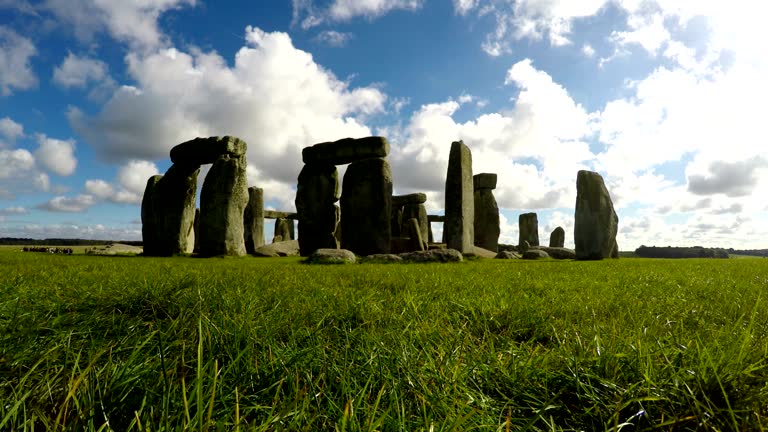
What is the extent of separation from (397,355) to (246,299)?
1.29 meters

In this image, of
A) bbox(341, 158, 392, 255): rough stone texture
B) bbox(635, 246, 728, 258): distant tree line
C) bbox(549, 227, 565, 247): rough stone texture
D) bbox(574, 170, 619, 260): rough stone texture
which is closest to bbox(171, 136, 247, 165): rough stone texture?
bbox(341, 158, 392, 255): rough stone texture

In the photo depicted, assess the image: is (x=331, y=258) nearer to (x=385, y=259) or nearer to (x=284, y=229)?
(x=385, y=259)

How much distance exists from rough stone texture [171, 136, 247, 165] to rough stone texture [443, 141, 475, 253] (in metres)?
7.34

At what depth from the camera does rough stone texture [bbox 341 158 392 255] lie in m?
14.6

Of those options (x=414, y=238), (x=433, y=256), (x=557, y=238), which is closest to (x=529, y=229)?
(x=557, y=238)

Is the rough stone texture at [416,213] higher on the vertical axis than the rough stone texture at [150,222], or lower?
higher

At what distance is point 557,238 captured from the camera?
2562 centimetres

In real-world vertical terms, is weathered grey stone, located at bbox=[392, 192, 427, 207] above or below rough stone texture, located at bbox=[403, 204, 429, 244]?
above

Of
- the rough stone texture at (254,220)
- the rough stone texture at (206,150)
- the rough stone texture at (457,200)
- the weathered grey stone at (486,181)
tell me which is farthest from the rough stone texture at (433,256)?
the rough stone texture at (254,220)

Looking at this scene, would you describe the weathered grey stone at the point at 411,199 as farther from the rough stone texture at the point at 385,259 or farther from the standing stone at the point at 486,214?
the rough stone texture at the point at 385,259

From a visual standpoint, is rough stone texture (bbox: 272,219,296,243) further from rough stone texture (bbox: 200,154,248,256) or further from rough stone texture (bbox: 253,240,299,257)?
rough stone texture (bbox: 200,154,248,256)

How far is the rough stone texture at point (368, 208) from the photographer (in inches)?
574

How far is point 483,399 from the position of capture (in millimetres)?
1108

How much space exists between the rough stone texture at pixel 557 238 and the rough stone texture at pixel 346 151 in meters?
15.3
